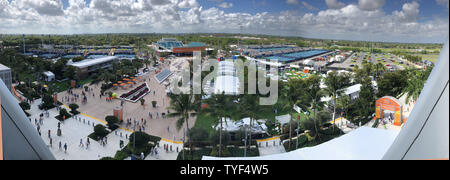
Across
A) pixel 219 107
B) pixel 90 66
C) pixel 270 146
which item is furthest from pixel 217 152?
pixel 90 66

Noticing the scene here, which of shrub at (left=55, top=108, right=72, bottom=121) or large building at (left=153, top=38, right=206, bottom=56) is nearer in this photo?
shrub at (left=55, top=108, right=72, bottom=121)

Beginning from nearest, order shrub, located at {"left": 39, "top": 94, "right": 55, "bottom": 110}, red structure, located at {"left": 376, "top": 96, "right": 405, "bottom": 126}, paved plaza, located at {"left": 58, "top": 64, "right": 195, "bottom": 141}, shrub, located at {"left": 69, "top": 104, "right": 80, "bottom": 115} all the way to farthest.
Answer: paved plaza, located at {"left": 58, "top": 64, "right": 195, "bottom": 141} → red structure, located at {"left": 376, "top": 96, "right": 405, "bottom": 126} → shrub, located at {"left": 69, "top": 104, "right": 80, "bottom": 115} → shrub, located at {"left": 39, "top": 94, "right": 55, "bottom": 110}

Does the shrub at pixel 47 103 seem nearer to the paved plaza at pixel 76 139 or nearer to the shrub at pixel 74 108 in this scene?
the paved plaza at pixel 76 139

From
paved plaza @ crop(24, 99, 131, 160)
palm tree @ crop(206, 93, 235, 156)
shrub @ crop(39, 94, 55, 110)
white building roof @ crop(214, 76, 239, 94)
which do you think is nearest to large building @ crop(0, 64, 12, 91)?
shrub @ crop(39, 94, 55, 110)

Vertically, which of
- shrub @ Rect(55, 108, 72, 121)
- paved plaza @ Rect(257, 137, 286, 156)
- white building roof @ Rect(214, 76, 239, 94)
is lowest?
paved plaza @ Rect(257, 137, 286, 156)

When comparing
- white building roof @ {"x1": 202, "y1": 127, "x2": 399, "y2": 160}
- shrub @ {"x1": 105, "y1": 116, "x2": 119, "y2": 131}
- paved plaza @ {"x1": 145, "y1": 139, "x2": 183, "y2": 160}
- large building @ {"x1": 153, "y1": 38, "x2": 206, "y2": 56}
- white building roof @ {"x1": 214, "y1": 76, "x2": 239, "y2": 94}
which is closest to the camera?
white building roof @ {"x1": 202, "y1": 127, "x2": 399, "y2": 160}

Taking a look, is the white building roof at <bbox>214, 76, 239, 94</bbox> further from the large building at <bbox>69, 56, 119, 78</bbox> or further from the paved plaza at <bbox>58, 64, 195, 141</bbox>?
the large building at <bbox>69, 56, 119, 78</bbox>

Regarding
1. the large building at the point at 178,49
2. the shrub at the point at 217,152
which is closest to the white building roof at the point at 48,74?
the shrub at the point at 217,152

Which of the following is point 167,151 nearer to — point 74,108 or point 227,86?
point 74,108

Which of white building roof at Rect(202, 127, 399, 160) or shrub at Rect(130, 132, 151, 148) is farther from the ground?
white building roof at Rect(202, 127, 399, 160)
